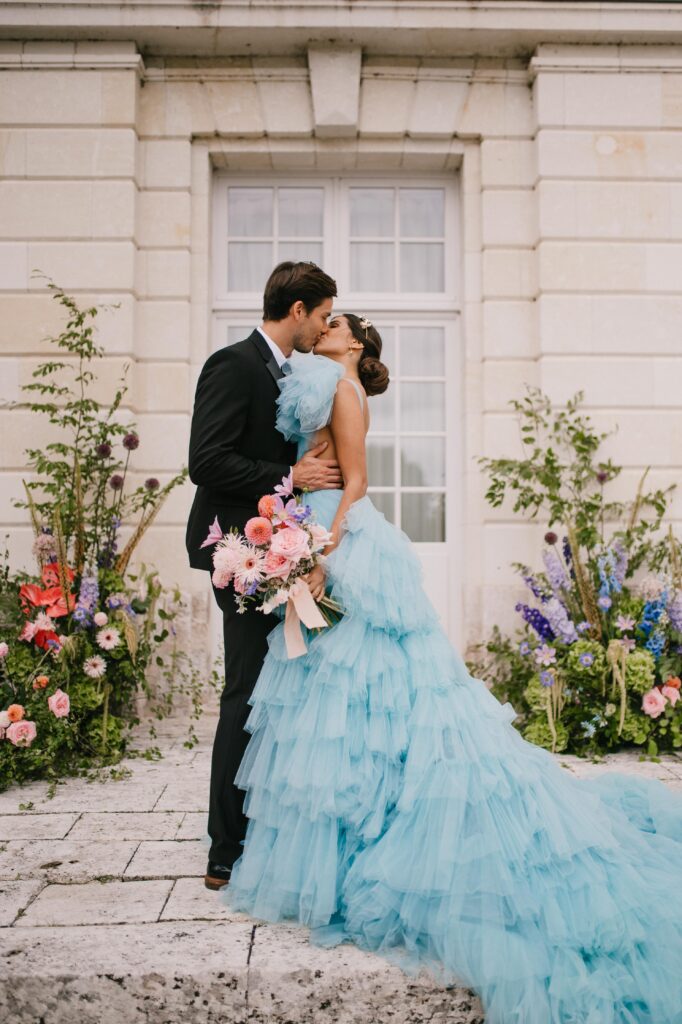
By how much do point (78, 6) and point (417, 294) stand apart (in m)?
2.70

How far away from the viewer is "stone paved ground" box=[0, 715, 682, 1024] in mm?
2211

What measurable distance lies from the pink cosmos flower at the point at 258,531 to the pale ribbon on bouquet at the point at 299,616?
0.16m

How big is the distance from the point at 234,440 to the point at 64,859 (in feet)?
5.18

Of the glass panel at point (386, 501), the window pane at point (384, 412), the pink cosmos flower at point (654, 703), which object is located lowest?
the pink cosmos flower at point (654, 703)

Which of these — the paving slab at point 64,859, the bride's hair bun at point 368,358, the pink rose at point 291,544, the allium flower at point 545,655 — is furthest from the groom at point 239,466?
the allium flower at point 545,655

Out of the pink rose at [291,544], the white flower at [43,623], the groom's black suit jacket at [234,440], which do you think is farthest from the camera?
the white flower at [43,623]

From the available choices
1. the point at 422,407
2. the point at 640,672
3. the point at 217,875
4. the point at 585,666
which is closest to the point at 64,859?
the point at 217,875

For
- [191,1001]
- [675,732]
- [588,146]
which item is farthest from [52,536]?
[588,146]

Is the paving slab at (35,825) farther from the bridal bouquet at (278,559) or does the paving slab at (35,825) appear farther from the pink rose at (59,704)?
the bridal bouquet at (278,559)

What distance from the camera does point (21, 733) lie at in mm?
3955

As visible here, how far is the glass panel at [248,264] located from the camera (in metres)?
6.04

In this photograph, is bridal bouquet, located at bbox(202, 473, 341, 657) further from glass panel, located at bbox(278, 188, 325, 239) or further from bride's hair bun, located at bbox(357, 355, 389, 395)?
glass panel, located at bbox(278, 188, 325, 239)

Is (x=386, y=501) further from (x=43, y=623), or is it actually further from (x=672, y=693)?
(x=43, y=623)

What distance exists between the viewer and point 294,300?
2.85 meters
